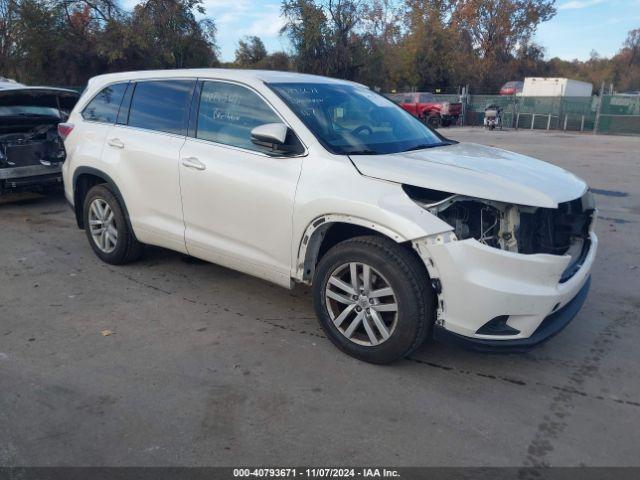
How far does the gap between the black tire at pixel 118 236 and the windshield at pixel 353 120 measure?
79.9 inches

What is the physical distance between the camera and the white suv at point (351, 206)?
325 centimetres

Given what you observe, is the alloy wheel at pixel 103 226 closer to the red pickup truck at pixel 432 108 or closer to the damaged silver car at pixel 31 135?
the damaged silver car at pixel 31 135

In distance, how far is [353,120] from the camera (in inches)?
171

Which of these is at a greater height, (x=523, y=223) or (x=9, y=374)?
(x=523, y=223)

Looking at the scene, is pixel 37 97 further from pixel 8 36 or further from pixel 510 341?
pixel 8 36

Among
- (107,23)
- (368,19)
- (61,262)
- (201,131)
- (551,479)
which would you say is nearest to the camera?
(551,479)


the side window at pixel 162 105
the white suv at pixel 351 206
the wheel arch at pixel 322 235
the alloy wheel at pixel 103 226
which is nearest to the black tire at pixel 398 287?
the white suv at pixel 351 206

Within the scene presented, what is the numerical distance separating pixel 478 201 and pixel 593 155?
1433 centimetres

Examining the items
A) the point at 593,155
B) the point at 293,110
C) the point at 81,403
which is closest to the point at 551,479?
the point at 81,403

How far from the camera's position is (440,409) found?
321 centimetres

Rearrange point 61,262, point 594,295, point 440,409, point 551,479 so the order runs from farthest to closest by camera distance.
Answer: point 61,262
point 594,295
point 440,409
point 551,479

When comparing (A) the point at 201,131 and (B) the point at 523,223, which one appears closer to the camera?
(B) the point at 523,223

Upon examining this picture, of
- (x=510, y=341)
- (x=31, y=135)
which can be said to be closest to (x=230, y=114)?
(x=510, y=341)

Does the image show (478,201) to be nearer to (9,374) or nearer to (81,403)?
(81,403)
